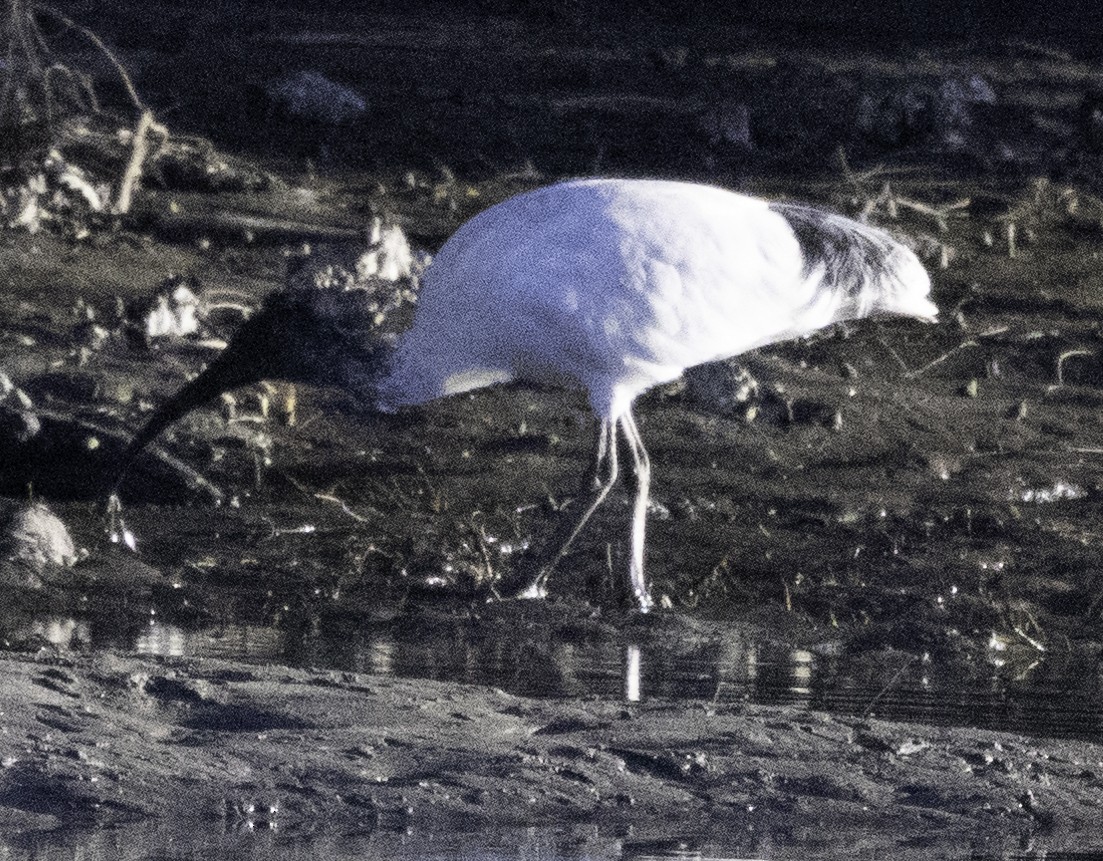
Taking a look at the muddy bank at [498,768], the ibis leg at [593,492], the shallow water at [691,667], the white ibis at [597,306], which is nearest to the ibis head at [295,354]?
the white ibis at [597,306]

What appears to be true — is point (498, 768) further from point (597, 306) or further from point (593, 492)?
point (593, 492)

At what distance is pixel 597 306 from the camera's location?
24.3 feet

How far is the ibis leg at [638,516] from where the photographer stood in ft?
24.8

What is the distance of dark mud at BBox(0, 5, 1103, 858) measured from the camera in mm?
5141

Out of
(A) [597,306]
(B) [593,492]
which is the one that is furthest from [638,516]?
(A) [597,306]

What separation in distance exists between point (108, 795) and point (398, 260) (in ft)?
17.8

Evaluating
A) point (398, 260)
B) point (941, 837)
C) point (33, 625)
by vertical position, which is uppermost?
point (398, 260)

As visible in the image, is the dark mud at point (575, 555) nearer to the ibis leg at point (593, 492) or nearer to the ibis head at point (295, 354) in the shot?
the ibis leg at point (593, 492)

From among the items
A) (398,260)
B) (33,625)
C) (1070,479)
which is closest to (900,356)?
(1070,479)

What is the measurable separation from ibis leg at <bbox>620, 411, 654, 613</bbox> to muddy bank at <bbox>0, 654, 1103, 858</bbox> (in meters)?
1.86

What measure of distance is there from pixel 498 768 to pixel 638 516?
103 inches

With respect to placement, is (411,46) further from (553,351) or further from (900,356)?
(553,351)

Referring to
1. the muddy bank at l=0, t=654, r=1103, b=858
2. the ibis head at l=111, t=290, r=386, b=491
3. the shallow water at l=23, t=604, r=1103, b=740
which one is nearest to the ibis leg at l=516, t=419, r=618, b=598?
the shallow water at l=23, t=604, r=1103, b=740

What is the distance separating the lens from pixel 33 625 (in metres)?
6.97
